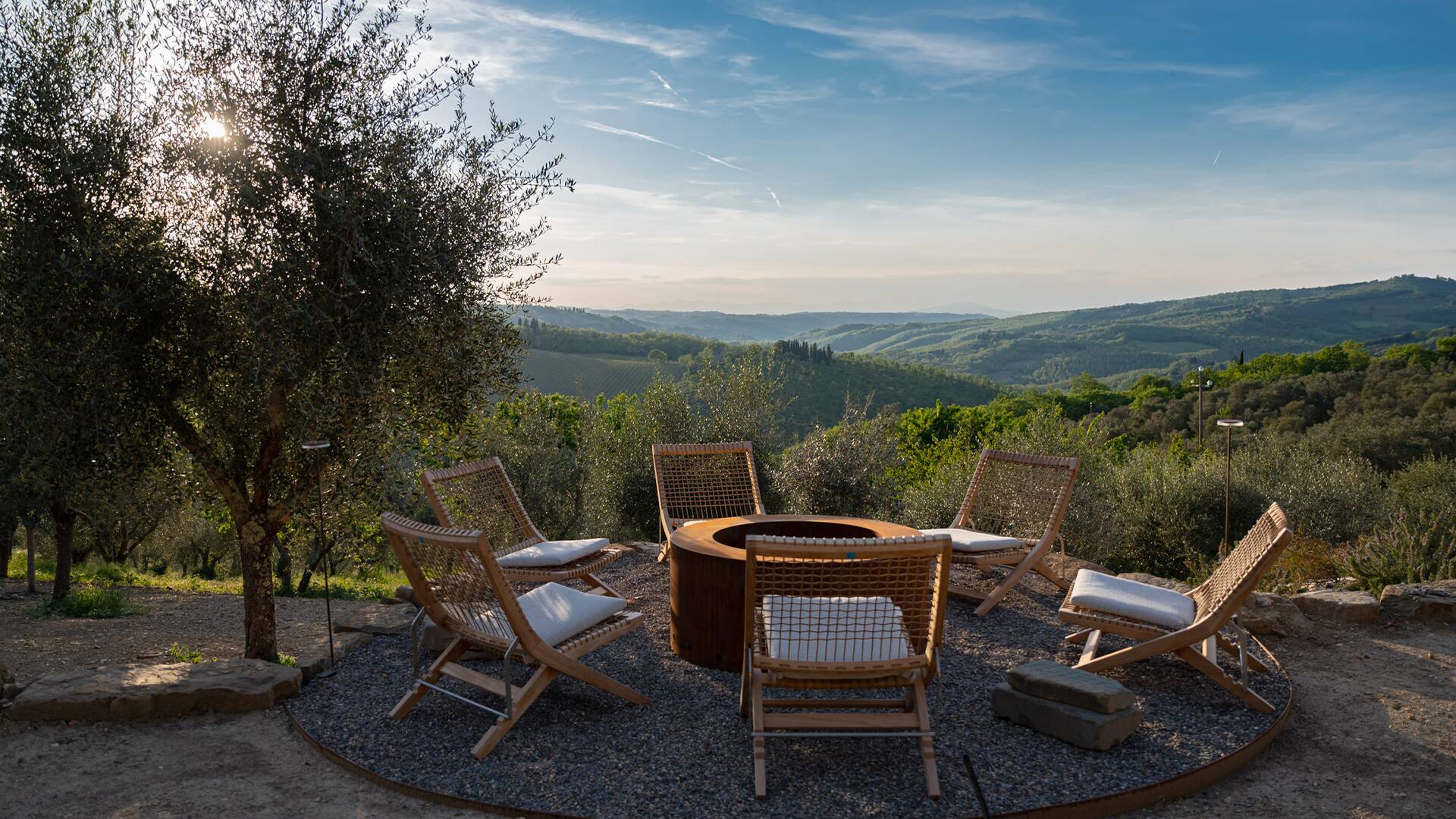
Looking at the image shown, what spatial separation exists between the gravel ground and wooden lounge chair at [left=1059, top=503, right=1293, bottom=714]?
0.23m

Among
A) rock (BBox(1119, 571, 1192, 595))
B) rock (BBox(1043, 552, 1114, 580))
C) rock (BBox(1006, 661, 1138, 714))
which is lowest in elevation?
rock (BBox(1043, 552, 1114, 580))

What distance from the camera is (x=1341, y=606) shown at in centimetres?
636

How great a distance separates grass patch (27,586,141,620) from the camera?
8.90m

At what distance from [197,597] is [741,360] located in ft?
25.4

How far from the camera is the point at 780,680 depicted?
3.75 m

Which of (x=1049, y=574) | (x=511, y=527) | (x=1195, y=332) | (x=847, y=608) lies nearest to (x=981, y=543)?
(x=1049, y=574)

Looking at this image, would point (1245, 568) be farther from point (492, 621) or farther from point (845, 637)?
point (492, 621)

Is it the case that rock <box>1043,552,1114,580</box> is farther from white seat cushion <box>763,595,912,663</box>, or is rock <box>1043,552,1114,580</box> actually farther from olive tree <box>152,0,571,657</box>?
olive tree <box>152,0,571,657</box>

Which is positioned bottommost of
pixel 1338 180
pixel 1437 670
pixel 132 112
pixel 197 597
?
pixel 197 597

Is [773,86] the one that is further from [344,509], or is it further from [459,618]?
[459,618]

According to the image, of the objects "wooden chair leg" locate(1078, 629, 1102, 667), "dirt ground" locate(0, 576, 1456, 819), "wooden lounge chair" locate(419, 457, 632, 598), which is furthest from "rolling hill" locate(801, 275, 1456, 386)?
"wooden lounge chair" locate(419, 457, 632, 598)

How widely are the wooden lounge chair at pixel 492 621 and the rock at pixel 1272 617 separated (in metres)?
4.37

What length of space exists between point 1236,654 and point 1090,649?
1.00 metres

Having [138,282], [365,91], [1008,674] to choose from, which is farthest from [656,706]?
[365,91]
